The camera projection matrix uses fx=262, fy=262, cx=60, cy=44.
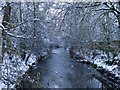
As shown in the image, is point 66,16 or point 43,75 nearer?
point 66,16

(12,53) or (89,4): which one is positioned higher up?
(89,4)

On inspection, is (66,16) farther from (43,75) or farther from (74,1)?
(43,75)

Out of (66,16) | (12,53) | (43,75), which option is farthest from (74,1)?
(43,75)

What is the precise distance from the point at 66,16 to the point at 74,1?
1.96 ft

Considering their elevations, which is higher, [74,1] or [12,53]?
[74,1]

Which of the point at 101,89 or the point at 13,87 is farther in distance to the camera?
the point at 101,89

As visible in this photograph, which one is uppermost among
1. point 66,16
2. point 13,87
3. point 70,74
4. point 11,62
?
point 66,16

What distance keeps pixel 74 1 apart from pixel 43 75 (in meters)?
4.92

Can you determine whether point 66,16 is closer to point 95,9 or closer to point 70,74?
point 95,9

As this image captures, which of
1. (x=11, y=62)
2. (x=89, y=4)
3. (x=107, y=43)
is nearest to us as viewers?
(x=11, y=62)

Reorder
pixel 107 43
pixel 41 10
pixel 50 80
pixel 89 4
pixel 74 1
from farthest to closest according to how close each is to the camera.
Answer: pixel 107 43, pixel 41 10, pixel 50 80, pixel 89 4, pixel 74 1

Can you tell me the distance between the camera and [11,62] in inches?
237

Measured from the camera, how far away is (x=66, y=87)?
30.8 feet

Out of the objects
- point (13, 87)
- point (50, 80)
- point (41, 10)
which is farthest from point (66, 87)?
point (41, 10)
